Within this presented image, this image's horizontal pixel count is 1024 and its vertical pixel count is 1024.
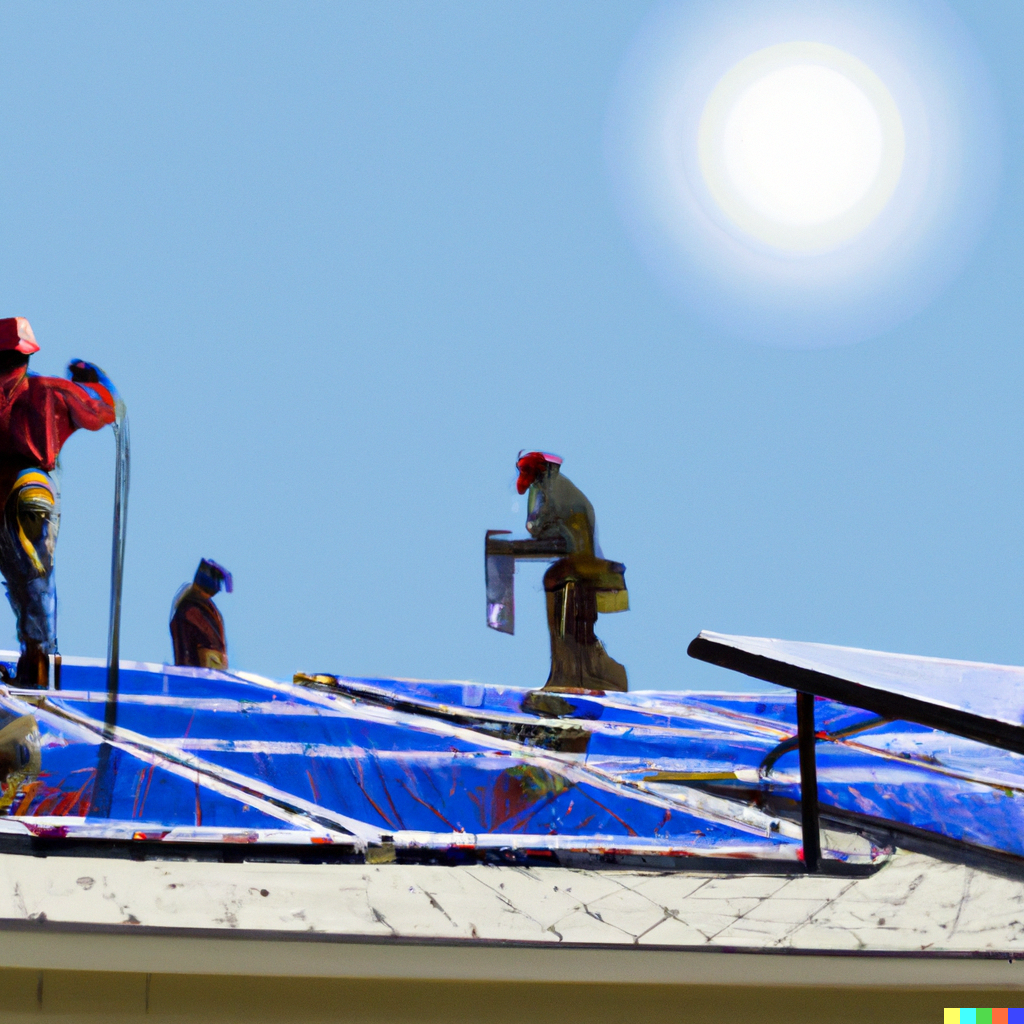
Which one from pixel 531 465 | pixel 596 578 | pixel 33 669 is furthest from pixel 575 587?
pixel 33 669

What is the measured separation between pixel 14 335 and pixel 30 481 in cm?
49

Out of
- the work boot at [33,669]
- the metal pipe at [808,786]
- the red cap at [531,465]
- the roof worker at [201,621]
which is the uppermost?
the red cap at [531,465]

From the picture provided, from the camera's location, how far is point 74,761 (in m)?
2.11

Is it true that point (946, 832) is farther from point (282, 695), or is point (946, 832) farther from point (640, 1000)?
point (282, 695)

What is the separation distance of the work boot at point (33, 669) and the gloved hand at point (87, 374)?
3.04 ft

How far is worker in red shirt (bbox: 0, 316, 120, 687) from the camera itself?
9.96 feet

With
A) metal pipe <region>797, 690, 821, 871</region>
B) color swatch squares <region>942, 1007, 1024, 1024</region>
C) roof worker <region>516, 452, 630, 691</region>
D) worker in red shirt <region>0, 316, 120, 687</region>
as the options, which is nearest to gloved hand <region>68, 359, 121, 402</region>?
worker in red shirt <region>0, 316, 120, 687</region>

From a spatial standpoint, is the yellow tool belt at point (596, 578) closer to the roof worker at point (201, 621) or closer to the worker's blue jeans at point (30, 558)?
the roof worker at point (201, 621)

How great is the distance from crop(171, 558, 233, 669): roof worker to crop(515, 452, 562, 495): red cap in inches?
46.9

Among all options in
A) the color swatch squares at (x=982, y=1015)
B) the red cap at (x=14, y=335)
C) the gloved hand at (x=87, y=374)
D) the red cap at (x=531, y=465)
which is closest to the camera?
the color swatch squares at (x=982, y=1015)

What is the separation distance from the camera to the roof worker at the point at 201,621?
3564mm

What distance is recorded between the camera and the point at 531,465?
373 cm

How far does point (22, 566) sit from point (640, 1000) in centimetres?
251

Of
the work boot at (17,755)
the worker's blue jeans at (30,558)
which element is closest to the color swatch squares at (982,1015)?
the work boot at (17,755)
